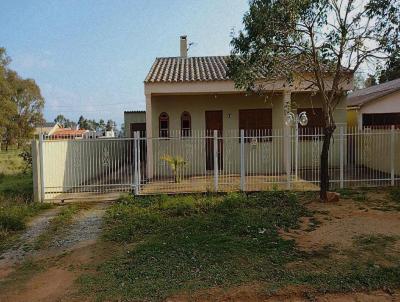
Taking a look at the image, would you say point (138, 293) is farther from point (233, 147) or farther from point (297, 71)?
point (233, 147)

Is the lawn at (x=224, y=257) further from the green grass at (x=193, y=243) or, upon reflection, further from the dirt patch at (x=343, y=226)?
the dirt patch at (x=343, y=226)

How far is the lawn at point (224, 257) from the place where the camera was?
504 cm

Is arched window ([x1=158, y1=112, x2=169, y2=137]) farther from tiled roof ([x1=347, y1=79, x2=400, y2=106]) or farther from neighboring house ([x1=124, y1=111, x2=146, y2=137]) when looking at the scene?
tiled roof ([x1=347, y1=79, x2=400, y2=106])

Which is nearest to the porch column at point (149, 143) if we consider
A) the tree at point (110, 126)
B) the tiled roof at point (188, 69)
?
the tiled roof at point (188, 69)

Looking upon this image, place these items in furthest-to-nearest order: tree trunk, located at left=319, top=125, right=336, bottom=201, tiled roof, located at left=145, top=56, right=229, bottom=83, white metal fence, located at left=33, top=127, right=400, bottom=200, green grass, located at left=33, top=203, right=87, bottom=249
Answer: tiled roof, located at left=145, top=56, right=229, bottom=83, white metal fence, located at left=33, top=127, right=400, bottom=200, tree trunk, located at left=319, top=125, right=336, bottom=201, green grass, located at left=33, top=203, right=87, bottom=249

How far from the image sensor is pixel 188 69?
1569 cm

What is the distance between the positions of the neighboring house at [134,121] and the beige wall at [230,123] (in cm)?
671

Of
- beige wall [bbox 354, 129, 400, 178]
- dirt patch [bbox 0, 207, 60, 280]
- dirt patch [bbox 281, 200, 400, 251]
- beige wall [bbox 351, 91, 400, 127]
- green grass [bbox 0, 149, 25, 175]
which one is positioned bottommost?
dirt patch [bbox 0, 207, 60, 280]

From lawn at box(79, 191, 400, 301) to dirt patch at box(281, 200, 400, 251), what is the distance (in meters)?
0.11

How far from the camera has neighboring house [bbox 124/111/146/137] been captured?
2181cm

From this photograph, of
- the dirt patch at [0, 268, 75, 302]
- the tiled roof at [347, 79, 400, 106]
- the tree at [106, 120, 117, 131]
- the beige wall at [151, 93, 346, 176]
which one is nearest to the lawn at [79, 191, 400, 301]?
the dirt patch at [0, 268, 75, 302]

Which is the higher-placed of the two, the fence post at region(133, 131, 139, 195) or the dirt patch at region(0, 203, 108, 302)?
the fence post at region(133, 131, 139, 195)

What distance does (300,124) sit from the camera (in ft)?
48.1

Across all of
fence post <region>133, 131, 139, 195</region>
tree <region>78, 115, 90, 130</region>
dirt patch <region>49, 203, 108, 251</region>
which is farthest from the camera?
tree <region>78, 115, 90, 130</region>
